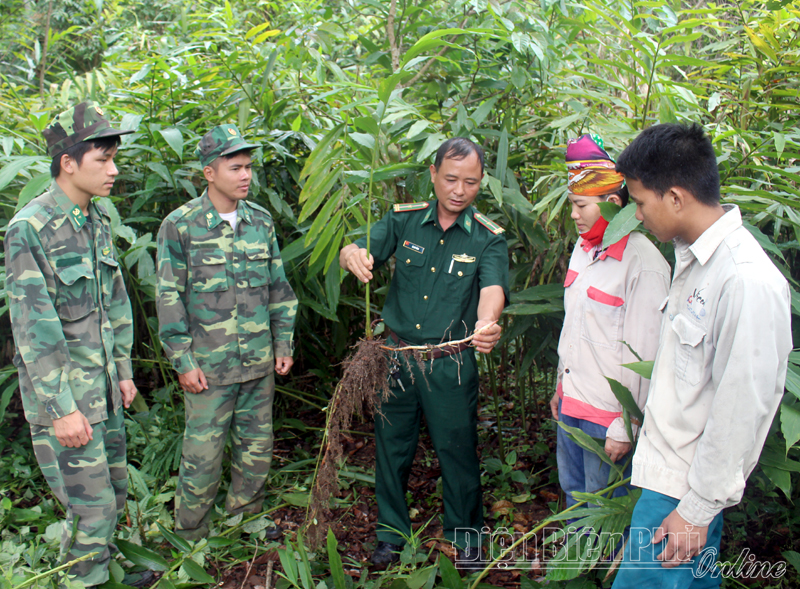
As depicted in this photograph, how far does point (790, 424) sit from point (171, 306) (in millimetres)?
2244

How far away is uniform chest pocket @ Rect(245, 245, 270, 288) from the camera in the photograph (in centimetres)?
262

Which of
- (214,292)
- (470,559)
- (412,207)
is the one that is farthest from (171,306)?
(470,559)

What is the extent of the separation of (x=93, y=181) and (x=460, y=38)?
1.95 metres

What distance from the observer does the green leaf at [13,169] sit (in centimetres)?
250

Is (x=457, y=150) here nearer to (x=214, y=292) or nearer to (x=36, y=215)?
(x=214, y=292)

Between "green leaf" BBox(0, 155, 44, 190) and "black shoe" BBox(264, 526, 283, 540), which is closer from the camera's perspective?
"green leaf" BBox(0, 155, 44, 190)

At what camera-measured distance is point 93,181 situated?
2.20 meters

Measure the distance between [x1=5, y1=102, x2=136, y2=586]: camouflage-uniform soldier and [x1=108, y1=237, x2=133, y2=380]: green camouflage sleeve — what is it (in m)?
0.10

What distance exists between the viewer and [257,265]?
2641 mm

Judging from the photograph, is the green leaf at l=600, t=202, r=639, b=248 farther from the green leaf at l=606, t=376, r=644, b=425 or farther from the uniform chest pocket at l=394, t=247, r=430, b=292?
the uniform chest pocket at l=394, t=247, r=430, b=292

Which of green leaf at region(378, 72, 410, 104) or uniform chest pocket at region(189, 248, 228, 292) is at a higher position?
green leaf at region(378, 72, 410, 104)

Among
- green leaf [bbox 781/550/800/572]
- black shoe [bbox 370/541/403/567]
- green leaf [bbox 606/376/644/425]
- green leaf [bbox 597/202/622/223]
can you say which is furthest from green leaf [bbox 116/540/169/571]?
green leaf [bbox 781/550/800/572]

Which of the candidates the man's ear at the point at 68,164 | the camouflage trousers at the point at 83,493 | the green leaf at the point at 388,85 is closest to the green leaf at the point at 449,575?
the camouflage trousers at the point at 83,493

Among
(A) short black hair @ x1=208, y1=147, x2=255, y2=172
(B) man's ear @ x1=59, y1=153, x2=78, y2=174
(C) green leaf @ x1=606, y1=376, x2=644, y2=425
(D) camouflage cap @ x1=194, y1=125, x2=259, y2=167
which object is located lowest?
(C) green leaf @ x1=606, y1=376, x2=644, y2=425
